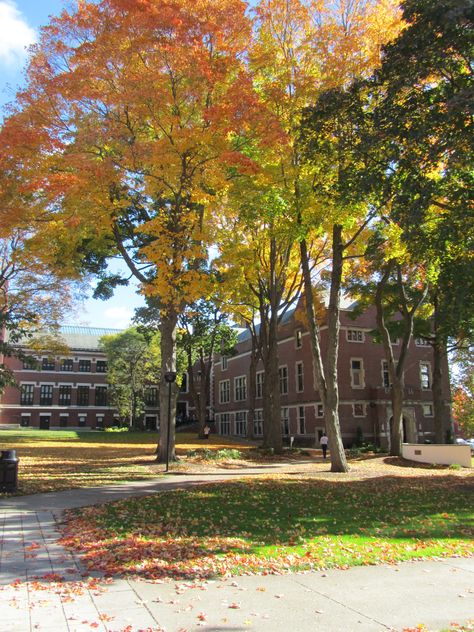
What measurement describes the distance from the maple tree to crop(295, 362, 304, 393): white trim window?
26924 millimetres

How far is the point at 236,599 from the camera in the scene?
515 cm

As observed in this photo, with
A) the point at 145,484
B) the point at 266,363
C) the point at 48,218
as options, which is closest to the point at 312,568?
the point at 145,484

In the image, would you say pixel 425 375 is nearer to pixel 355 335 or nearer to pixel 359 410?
pixel 355 335

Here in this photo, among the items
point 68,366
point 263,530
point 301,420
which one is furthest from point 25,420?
point 263,530

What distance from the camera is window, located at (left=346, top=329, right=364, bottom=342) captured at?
40031 millimetres

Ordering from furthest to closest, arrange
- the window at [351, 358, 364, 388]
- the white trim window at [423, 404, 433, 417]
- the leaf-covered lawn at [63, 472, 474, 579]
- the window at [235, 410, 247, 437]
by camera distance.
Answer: the window at [235, 410, 247, 437] → the white trim window at [423, 404, 433, 417] → the window at [351, 358, 364, 388] → the leaf-covered lawn at [63, 472, 474, 579]

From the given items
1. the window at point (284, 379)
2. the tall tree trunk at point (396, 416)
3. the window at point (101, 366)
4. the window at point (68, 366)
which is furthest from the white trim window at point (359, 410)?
the window at point (68, 366)

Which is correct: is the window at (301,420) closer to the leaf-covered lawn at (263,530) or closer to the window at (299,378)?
the window at (299,378)

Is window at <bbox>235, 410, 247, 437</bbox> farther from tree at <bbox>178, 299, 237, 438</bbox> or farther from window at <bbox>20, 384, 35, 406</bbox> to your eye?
window at <bbox>20, 384, 35, 406</bbox>

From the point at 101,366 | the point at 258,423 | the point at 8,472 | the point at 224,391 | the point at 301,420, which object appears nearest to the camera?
the point at 8,472

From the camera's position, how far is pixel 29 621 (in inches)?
177

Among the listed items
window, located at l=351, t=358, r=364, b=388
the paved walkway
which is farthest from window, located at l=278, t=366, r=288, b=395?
the paved walkway

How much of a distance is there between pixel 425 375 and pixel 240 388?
778 inches

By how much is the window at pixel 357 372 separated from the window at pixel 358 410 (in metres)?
1.51
